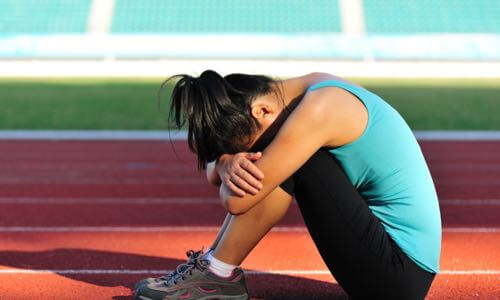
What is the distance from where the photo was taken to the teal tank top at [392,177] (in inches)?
111

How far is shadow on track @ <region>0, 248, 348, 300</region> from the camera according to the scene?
11.5 feet

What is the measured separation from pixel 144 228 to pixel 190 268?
76.5 inches

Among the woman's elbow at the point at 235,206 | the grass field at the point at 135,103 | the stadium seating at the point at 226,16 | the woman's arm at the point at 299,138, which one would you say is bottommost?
the stadium seating at the point at 226,16

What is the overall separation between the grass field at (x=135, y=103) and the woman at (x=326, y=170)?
8.77m

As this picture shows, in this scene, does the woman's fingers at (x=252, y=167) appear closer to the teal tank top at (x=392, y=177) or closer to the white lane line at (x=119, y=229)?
the teal tank top at (x=392, y=177)

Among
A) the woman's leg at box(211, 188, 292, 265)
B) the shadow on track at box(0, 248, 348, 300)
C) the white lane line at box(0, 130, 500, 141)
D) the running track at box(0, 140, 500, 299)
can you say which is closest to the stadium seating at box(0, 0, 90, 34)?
the white lane line at box(0, 130, 500, 141)

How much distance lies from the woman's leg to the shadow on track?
1.51 ft

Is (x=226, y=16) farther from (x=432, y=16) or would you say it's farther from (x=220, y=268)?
(x=220, y=268)

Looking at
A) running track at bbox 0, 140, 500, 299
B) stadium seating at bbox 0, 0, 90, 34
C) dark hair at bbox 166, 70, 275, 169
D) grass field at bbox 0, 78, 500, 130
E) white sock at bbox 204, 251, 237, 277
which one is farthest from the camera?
stadium seating at bbox 0, 0, 90, 34

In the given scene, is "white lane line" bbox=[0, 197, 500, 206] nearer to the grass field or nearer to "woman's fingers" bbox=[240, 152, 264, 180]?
"woman's fingers" bbox=[240, 152, 264, 180]

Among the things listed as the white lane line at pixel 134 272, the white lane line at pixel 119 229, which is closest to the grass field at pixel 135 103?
the white lane line at pixel 119 229

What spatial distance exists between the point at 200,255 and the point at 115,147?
619 centimetres

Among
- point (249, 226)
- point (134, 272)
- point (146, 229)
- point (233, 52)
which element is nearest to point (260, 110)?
point (249, 226)

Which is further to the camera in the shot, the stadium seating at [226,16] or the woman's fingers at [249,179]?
the stadium seating at [226,16]
